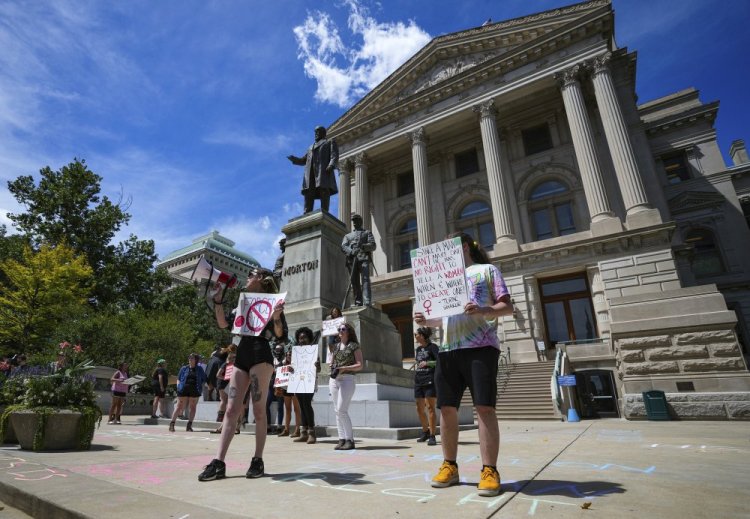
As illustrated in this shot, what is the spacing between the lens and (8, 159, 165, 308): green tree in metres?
33.0

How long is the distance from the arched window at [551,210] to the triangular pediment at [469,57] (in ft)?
30.6

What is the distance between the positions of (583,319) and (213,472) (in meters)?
25.0

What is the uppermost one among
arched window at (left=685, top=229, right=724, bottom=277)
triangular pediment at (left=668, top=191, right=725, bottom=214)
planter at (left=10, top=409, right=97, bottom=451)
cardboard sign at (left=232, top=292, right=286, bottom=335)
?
triangular pediment at (left=668, top=191, right=725, bottom=214)

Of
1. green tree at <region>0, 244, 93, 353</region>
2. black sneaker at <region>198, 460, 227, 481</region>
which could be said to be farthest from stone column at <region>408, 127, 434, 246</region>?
black sneaker at <region>198, 460, 227, 481</region>

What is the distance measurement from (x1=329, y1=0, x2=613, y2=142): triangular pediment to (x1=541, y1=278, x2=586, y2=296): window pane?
1612 centimetres

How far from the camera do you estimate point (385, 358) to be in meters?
10.2

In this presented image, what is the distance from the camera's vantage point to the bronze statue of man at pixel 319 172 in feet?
39.0

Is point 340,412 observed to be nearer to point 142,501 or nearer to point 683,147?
point 142,501

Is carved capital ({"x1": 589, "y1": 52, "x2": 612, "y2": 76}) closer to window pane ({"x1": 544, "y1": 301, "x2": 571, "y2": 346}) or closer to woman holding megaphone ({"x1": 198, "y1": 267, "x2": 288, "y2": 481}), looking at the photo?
window pane ({"x1": 544, "y1": 301, "x2": 571, "y2": 346})

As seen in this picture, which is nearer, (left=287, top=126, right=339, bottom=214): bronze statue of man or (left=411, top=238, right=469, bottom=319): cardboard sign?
(left=411, top=238, right=469, bottom=319): cardboard sign

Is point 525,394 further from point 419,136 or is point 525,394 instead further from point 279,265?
point 419,136

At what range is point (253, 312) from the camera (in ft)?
12.8

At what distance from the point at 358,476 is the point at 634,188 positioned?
25.3 meters

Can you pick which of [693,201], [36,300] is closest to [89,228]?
[36,300]
